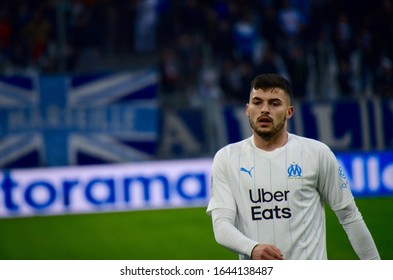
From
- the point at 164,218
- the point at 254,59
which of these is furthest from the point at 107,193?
the point at 254,59

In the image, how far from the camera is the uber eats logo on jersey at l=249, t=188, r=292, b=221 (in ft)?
11.9

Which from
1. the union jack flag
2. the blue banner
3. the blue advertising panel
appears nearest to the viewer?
the blue advertising panel

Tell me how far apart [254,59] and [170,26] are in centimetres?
145

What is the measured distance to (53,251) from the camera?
838 centimetres

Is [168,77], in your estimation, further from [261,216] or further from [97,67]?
[261,216]

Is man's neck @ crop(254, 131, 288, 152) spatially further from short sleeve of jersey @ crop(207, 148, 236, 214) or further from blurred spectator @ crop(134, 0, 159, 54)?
blurred spectator @ crop(134, 0, 159, 54)

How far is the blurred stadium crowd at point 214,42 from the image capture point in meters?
12.4

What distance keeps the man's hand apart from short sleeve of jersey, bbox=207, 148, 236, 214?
281 mm

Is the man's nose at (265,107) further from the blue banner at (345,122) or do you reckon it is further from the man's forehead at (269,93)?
the blue banner at (345,122)

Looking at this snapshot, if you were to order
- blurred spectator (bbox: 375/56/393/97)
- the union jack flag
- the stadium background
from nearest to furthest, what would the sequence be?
the stadium background < the union jack flag < blurred spectator (bbox: 375/56/393/97)

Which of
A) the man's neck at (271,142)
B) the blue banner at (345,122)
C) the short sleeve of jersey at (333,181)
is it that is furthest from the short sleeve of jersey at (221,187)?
the blue banner at (345,122)

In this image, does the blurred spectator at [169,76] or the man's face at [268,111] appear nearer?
the man's face at [268,111]

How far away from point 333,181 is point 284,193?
0.22 meters

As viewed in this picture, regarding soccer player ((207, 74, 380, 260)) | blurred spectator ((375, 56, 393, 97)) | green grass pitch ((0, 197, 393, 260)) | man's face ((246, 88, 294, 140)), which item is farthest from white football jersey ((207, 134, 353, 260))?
blurred spectator ((375, 56, 393, 97))
